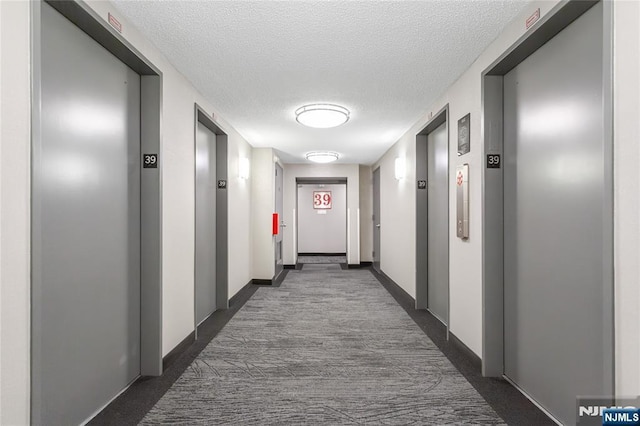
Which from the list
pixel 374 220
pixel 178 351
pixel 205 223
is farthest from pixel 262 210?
pixel 178 351

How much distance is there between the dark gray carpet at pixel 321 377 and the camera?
2115mm

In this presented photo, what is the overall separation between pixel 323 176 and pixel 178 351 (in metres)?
5.97

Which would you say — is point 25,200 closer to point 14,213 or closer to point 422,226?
point 14,213

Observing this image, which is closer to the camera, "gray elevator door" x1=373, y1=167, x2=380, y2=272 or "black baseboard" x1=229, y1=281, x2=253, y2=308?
"black baseboard" x1=229, y1=281, x2=253, y2=308

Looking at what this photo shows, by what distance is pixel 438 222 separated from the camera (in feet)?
13.6

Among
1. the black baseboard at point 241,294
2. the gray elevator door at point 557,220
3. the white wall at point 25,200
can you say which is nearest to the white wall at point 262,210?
the black baseboard at point 241,294

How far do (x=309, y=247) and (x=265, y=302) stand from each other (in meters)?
6.48

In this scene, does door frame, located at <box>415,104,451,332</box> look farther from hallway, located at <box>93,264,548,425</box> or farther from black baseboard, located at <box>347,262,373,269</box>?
black baseboard, located at <box>347,262,373,269</box>

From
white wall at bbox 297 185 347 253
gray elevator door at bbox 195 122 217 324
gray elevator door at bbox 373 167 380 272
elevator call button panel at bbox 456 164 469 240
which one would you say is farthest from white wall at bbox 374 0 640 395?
white wall at bbox 297 185 347 253

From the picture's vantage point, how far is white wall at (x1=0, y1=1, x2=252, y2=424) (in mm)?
1421

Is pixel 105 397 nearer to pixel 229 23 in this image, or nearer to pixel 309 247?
pixel 229 23

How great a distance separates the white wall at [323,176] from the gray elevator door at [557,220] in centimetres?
571

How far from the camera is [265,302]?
5.05 meters

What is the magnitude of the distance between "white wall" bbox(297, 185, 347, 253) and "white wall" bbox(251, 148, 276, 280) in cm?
514
